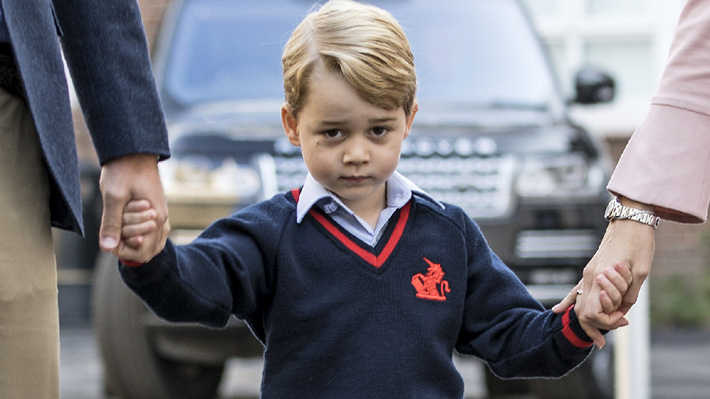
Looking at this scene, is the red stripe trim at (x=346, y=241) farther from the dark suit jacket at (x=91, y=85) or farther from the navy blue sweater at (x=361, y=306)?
the dark suit jacket at (x=91, y=85)

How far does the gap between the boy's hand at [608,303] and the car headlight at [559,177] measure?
2.89m

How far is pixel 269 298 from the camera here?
2230mm

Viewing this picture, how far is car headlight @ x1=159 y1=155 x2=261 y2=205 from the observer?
5.00 m

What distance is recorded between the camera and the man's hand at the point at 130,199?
1895 millimetres

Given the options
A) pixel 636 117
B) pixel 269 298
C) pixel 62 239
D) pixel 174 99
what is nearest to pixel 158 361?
pixel 174 99

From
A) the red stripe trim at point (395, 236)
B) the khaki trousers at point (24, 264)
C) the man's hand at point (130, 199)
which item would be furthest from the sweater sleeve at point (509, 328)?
the khaki trousers at point (24, 264)

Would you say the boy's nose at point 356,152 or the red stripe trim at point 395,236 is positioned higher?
the boy's nose at point 356,152

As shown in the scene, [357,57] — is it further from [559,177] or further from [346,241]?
[559,177]

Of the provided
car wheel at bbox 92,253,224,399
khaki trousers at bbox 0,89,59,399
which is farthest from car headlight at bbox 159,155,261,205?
khaki trousers at bbox 0,89,59,399

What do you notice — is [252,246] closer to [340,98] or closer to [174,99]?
[340,98]

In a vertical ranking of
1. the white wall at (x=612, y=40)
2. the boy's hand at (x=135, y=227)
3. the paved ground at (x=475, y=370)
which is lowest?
the paved ground at (x=475, y=370)

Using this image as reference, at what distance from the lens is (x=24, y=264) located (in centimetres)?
193

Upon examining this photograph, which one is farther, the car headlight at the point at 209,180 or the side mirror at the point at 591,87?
the side mirror at the point at 591,87

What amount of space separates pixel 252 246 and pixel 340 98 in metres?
0.32
